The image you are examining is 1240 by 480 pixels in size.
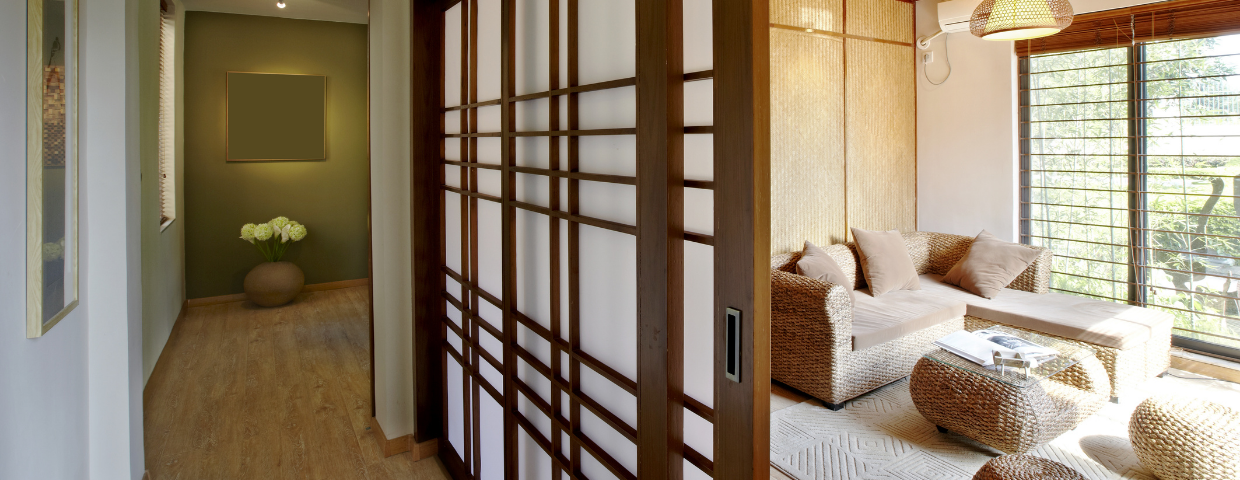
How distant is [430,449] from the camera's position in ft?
8.75

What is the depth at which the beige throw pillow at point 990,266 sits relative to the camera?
12.4 ft

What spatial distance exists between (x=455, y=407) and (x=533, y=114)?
1318mm

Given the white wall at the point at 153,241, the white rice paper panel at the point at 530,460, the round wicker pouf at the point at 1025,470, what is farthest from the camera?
the white wall at the point at 153,241

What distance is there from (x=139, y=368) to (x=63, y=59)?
1293 millimetres

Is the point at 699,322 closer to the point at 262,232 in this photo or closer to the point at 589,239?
the point at 589,239

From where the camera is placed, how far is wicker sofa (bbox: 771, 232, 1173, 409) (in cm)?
299

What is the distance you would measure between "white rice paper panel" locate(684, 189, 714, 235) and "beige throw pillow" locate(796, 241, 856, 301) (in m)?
2.48

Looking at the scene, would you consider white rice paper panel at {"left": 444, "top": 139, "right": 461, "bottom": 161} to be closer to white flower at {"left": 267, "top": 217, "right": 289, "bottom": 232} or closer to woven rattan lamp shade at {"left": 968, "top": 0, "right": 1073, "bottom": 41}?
woven rattan lamp shade at {"left": 968, "top": 0, "right": 1073, "bottom": 41}

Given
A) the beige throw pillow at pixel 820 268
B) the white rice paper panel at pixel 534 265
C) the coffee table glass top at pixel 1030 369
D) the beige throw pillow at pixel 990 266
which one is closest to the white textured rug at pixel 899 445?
the coffee table glass top at pixel 1030 369

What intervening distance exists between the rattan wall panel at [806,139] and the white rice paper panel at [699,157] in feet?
8.83

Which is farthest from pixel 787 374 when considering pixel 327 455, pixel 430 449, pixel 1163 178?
pixel 1163 178

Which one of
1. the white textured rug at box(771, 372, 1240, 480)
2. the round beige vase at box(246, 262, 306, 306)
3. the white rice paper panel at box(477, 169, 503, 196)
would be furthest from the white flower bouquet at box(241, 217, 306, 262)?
the white textured rug at box(771, 372, 1240, 480)

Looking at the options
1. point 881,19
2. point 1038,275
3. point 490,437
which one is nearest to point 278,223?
point 490,437

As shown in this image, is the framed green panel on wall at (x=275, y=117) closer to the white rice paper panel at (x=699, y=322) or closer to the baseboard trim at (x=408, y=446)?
the baseboard trim at (x=408, y=446)
